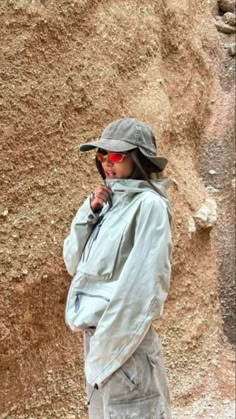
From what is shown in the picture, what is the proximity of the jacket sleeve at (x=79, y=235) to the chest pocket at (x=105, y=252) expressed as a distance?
76 mm

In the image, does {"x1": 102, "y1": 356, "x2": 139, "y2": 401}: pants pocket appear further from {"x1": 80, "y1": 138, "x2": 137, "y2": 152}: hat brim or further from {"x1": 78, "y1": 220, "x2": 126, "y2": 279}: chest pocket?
{"x1": 80, "y1": 138, "x2": 137, "y2": 152}: hat brim

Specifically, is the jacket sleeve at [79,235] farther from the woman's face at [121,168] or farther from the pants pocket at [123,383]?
the pants pocket at [123,383]

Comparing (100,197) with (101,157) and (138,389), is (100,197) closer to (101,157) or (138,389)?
(101,157)

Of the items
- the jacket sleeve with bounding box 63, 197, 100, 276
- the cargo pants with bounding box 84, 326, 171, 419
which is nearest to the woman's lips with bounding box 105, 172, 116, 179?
the jacket sleeve with bounding box 63, 197, 100, 276

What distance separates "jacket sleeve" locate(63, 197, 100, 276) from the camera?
1.81 meters

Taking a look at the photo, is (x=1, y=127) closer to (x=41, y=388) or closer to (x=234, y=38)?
(x=41, y=388)

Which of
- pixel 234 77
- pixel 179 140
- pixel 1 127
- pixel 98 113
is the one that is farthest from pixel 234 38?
pixel 1 127

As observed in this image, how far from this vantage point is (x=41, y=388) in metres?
2.87

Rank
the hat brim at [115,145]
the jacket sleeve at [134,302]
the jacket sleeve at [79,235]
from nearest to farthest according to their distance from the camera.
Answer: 1. the jacket sleeve at [134,302]
2. the hat brim at [115,145]
3. the jacket sleeve at [79,235]

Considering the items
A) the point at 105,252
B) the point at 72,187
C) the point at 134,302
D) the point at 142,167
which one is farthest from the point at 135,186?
the point at 72,187

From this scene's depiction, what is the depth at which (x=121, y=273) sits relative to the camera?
5.22 feet

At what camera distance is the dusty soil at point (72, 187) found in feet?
9.48

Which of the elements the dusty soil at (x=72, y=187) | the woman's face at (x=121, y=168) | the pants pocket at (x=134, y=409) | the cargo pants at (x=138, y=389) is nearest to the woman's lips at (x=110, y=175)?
the woman's face at (x=121, y=168)

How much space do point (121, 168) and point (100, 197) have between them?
0.41 feet
